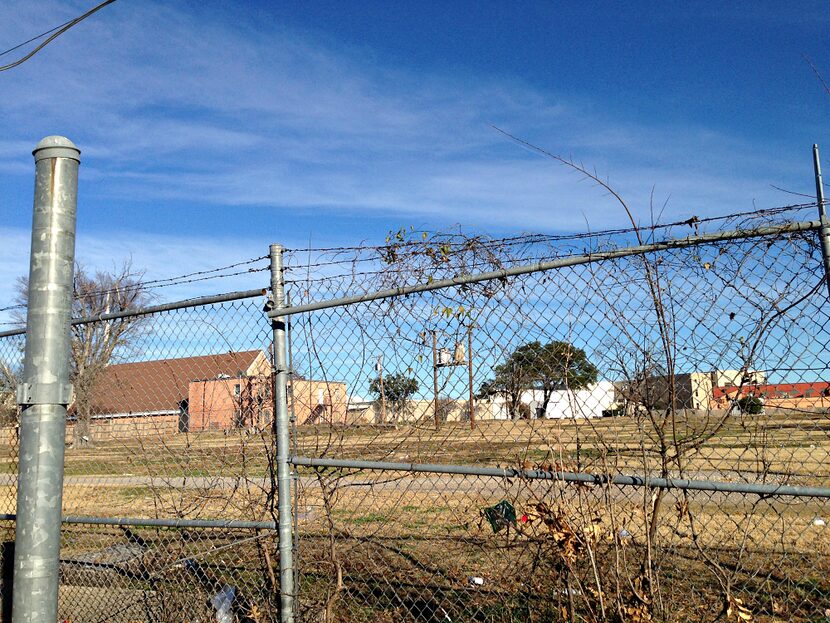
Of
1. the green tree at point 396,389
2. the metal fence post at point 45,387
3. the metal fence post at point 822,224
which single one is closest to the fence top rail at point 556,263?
the metal fence post at point 822,224

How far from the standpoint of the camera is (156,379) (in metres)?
4.38

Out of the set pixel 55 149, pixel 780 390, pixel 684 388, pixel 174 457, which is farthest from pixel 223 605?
pixel 780 390

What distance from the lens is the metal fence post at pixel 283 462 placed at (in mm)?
3328

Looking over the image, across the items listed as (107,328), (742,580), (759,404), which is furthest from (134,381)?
(742,580)

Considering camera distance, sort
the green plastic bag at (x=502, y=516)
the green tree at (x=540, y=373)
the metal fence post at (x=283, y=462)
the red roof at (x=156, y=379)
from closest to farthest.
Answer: the green tree at (x=540, y=373) → the green plastic bag at (x=502, y=516) → the metal fence post at (x=283, y=462) → the red roof at (x=156, y=379)

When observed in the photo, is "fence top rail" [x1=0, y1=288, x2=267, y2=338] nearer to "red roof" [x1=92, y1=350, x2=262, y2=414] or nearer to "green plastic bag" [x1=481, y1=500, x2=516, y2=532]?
"red roof" [x1=92, y1=350, x2=262, y2=414]

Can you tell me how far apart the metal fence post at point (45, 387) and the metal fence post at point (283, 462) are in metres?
1.00

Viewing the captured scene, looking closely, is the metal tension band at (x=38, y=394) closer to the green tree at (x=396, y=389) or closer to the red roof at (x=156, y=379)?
the red roof at (x=156, y=379)

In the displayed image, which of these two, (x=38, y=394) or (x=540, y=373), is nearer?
(x=38, y=394)

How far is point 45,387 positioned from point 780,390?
10.1ft

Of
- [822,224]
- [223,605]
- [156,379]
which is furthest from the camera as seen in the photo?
[156,379]

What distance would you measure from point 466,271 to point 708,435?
1398 mm

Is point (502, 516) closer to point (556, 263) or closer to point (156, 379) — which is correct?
point (556, 263)

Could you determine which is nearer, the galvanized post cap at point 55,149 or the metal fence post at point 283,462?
the galvanized post cap at point 55,149
